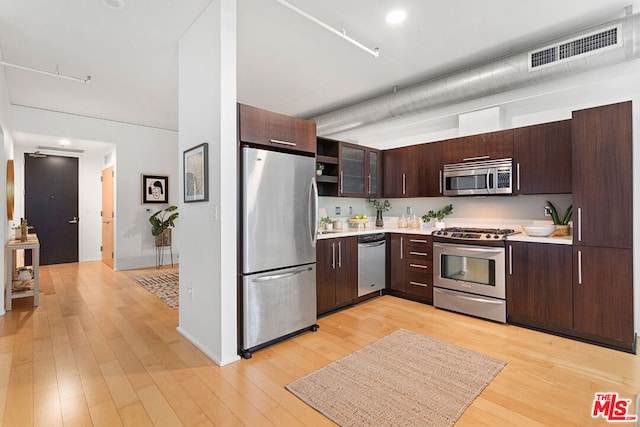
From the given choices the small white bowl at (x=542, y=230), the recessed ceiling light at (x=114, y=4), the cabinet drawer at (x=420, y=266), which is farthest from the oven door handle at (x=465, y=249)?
the recessed ceiling light at (x=114, y=4)

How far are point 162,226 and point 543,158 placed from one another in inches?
248

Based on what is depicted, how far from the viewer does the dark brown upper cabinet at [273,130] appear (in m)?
2.70

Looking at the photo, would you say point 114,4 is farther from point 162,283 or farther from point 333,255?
point 162,283

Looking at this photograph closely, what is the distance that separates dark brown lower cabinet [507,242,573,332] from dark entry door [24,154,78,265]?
8.36 meters

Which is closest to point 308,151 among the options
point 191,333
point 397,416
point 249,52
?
point 249,52

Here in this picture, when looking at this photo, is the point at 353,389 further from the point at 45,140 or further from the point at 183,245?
the point at 45,140

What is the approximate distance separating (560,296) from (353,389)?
2.21 meters

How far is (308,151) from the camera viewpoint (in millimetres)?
3197

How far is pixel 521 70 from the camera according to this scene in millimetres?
3174

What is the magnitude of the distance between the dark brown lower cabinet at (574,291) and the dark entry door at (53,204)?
8364 mm

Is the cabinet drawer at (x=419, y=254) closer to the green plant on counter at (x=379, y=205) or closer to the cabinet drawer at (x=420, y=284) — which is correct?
the cabinet drawer at (x=420, y=284)

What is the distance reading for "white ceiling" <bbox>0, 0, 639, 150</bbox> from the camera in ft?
8.86

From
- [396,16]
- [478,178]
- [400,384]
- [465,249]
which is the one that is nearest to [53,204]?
[396,16]

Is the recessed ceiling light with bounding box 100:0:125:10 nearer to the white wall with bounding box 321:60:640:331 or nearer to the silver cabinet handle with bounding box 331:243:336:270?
the silver cabinet handle with bounding box 331:243:336:270
